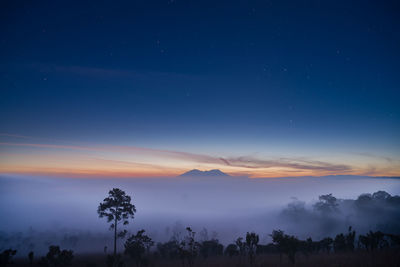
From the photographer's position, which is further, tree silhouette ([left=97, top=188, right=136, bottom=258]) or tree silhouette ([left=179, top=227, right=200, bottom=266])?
tree silhouette ([left=97, top=188, right=136, bottom=258])

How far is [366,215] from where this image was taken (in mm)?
165125

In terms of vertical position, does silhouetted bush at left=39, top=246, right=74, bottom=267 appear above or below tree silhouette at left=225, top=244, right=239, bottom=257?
above

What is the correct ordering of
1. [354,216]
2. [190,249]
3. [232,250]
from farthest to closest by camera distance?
1. [354,216]
2. [232,250]
3. [190,249]

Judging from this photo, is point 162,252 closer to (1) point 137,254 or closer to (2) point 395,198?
(1) point 137,254

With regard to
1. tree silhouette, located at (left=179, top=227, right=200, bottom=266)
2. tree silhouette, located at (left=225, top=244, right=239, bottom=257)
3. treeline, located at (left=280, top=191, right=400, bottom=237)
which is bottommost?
treeline, located at (left=280, top=191, right=400, bottom=237)

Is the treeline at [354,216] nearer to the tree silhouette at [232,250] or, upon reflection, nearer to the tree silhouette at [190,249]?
the tree silhouette at [232,250]

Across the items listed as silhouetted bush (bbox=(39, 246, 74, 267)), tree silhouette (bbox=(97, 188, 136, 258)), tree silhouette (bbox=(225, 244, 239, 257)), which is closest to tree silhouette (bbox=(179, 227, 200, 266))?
tree silhouette (bbox=(97, 188, 136, 258))

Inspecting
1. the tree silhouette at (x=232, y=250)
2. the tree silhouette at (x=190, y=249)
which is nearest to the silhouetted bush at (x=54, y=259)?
the tree silhouette at (x=190, y=249)

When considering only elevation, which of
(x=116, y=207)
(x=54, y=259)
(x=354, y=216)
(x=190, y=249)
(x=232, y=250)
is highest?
(x=116, y=207)

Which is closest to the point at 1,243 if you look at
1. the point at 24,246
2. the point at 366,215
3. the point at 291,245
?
the point at 24,246

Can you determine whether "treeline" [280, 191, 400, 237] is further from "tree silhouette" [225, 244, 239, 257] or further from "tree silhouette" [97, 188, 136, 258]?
"tree silhouette" [97, 188, 136, 258]

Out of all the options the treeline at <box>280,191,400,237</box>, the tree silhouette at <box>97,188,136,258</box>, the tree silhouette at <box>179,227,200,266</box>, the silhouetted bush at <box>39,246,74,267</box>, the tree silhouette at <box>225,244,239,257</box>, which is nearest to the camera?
the silhouetted bush at <box>39,246,74,267</box>

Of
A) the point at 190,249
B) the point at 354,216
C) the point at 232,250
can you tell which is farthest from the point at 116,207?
the point at 354,216

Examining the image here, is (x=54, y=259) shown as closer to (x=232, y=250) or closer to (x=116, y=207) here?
(x=116, y=207)
